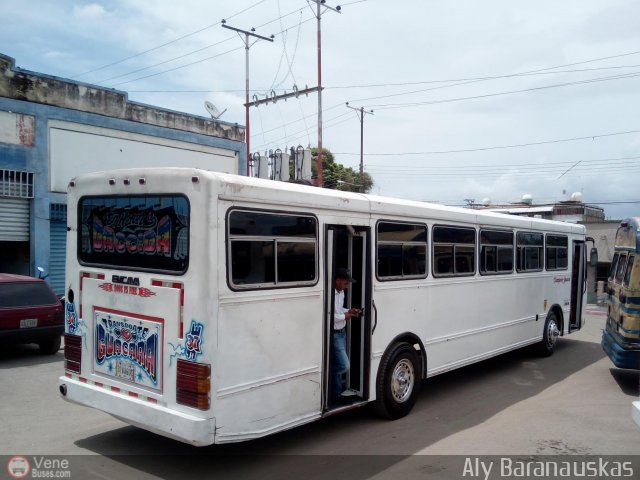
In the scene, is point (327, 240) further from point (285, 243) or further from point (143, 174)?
point (143, 174)

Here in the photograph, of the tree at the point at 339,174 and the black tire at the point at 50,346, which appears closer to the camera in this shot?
the black tire at the point at 50,346

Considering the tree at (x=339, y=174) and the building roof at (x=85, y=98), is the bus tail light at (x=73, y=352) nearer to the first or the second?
the building roof at (x=85, y=98)

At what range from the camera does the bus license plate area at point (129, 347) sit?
4.91m

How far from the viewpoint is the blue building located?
48.8 feet

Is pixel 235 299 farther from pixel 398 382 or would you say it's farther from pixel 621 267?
pixel 621 267

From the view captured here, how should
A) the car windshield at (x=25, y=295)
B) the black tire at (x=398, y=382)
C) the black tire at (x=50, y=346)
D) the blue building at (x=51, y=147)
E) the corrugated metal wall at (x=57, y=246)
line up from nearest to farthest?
the black tire at (x=398, y=382) < the car windshield at (x=25, y=295) < the black tire at (x=50, y=346) < the blue building at (x=51, y=147) < the corrugated metal wall at (x=57, y=246)

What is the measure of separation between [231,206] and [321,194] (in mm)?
1265

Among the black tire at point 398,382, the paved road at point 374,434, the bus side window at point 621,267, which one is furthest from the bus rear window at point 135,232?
the bus side window at point 621,267

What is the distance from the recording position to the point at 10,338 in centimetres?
958

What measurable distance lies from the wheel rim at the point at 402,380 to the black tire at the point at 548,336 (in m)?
5.07

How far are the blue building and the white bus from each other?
10787 millimetres

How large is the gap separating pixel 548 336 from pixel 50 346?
9.85 meters

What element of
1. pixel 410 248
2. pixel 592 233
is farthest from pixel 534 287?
pixel 592 233

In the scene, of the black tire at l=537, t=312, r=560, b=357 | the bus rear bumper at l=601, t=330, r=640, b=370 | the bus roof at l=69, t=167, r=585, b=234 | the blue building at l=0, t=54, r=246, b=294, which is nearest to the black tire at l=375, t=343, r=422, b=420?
the bus roof at l=69, t=167, r=585, b=234
